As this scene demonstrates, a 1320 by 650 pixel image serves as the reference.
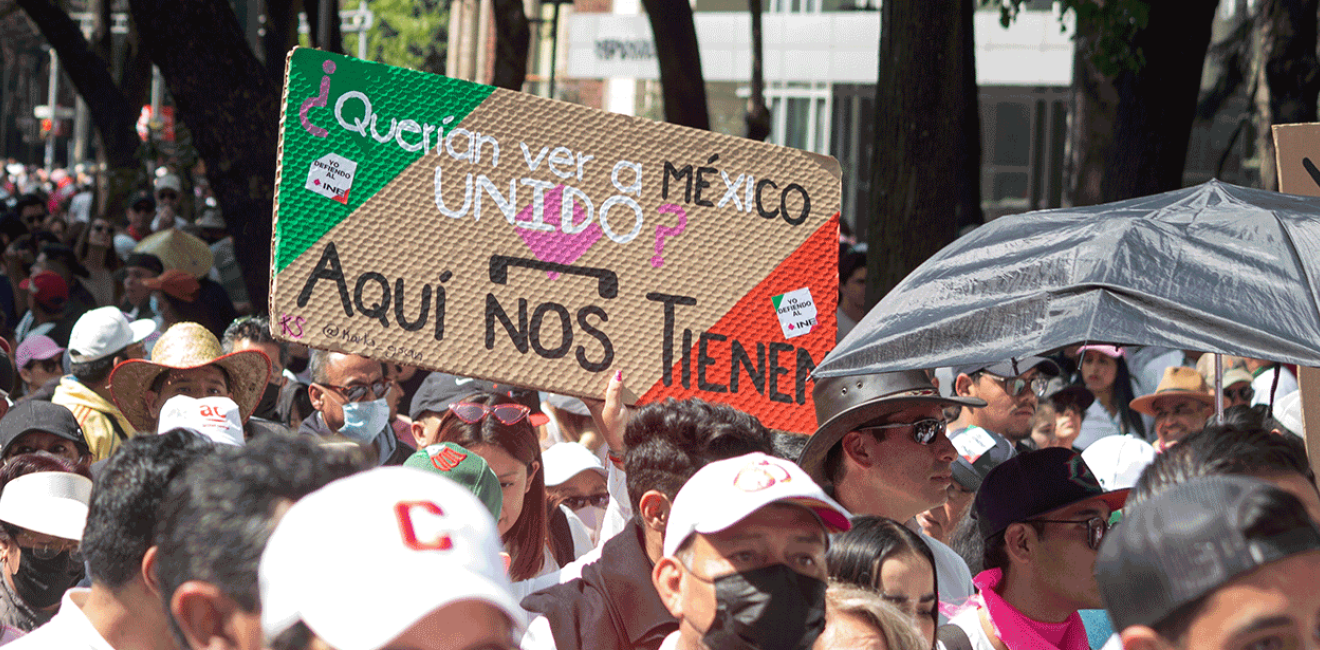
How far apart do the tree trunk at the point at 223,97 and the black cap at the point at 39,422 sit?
10.8 ft

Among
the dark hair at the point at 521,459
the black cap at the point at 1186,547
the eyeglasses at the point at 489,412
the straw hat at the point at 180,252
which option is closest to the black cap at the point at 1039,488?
the dark hair at the point at 521,459

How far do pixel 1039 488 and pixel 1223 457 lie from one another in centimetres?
100

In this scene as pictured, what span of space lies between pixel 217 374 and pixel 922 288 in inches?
116

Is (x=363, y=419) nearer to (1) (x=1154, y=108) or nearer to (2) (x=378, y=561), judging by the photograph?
(2) (x=378, y=561)

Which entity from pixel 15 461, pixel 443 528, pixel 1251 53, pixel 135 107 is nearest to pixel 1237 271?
pixel 443 528

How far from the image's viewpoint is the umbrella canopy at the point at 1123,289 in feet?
10.4

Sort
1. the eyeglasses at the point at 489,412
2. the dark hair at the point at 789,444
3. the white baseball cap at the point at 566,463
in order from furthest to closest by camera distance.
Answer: the white baseball cap at the point at 566,463 < the dark hair at the point at 789,444 < the eyeglasses at the point at 489,412

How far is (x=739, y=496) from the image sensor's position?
2.64 meters

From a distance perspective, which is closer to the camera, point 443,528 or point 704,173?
point 443,528

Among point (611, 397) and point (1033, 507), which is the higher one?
point (611, 397)

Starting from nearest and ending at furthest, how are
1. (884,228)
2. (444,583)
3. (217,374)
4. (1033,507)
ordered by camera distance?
(444,583)
(1033,507)
(217,374)
(884,228)

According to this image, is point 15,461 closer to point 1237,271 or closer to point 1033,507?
point 1033,507

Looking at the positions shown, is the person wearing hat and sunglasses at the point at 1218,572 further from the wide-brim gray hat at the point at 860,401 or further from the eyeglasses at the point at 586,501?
the eyeglasses at the point at 586,501

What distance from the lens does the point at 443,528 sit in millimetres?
1666
